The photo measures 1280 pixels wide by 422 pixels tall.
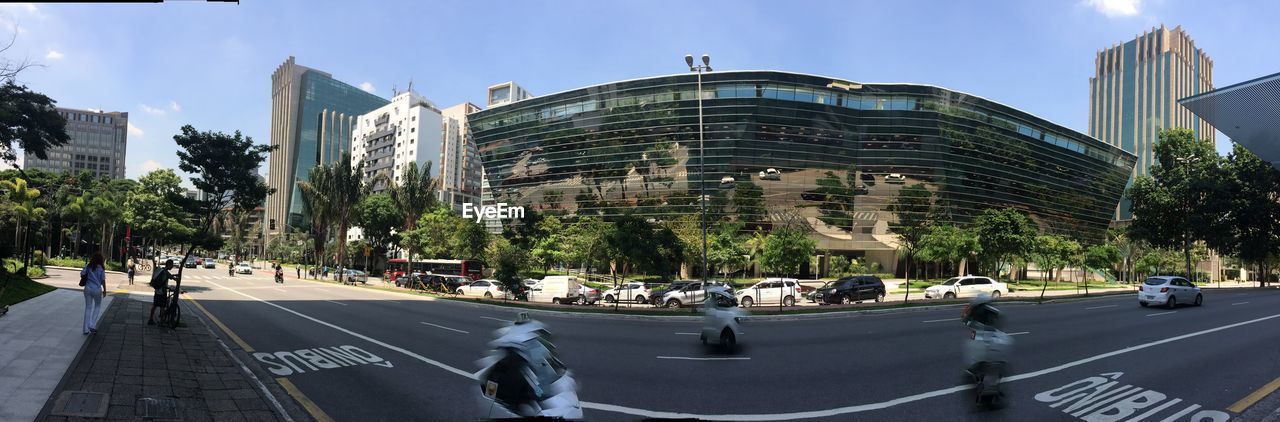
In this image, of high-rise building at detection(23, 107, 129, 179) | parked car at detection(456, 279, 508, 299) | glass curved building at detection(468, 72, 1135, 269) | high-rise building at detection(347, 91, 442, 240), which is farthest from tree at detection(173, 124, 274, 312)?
high-rise building at detection(23, 107, 129, 179)

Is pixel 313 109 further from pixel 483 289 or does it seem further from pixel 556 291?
pixel 556 291

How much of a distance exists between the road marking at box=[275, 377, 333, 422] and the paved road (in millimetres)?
117

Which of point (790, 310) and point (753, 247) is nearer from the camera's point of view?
point (790, 310)

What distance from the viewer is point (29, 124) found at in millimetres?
21062

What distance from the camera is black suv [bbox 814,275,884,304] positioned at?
28.0 meters

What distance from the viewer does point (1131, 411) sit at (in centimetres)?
645

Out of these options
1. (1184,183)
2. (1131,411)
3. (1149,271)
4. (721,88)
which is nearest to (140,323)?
(1131,411)

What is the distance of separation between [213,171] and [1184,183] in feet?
219

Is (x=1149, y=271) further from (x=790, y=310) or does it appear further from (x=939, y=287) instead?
(x=790, y=310)

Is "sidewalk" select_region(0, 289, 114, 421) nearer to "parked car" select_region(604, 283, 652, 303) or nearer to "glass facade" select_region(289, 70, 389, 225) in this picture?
"parked car" select_region(604, 283, 652, 303)

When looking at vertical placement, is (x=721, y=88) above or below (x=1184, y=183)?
above

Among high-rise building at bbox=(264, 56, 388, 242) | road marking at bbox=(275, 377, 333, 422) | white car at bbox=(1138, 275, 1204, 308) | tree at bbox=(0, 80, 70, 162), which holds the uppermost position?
high-rise building at bbox=(264, 56, 388, 242)

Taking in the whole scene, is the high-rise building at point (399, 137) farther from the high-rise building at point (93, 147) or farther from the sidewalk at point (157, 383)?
the sidewalk at point (157, 383)

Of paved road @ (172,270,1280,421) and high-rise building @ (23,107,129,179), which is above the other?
high-rise building @ (23,107,129,179)
